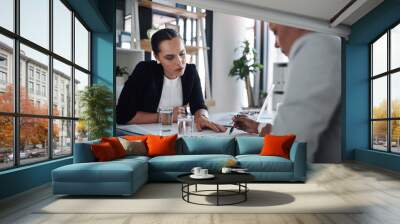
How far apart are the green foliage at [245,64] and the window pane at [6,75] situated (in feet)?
16.7

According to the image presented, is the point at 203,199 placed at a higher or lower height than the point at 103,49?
lower

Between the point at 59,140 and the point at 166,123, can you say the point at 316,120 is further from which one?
the point at 59,140

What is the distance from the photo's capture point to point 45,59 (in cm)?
591

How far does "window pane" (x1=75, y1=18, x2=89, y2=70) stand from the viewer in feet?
24.5

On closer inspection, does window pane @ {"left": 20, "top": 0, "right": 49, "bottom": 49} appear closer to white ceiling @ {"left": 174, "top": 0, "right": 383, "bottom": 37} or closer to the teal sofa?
the teal sofa

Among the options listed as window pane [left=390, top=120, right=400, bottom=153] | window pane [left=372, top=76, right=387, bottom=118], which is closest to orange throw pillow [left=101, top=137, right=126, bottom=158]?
window pane [left=390, top=120, right=400, bottom=153]

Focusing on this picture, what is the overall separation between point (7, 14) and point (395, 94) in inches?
282

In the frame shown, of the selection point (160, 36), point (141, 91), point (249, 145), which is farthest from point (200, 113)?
point (249, 145)

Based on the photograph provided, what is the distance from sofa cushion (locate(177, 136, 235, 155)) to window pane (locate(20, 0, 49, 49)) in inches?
106

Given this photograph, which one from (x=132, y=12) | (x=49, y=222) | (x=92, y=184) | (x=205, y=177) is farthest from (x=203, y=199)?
(x=132, y=12)

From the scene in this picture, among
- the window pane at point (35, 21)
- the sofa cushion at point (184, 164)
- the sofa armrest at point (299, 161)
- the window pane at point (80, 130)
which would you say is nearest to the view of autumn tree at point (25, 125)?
the window pane at point (35, 21)

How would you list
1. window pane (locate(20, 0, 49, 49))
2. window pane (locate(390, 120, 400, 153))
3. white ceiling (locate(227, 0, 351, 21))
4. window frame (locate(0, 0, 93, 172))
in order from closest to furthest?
window frame (locate(0, 0, 93, 172))
window pane (locate(20, 0, 49, 49))
white ceiling (locate(227, 0, 351, 21))
window pane (locate(390, 120, 400, 153))

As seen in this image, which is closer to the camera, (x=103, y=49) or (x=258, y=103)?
(x=103, y=49)

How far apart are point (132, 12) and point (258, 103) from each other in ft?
11.2
